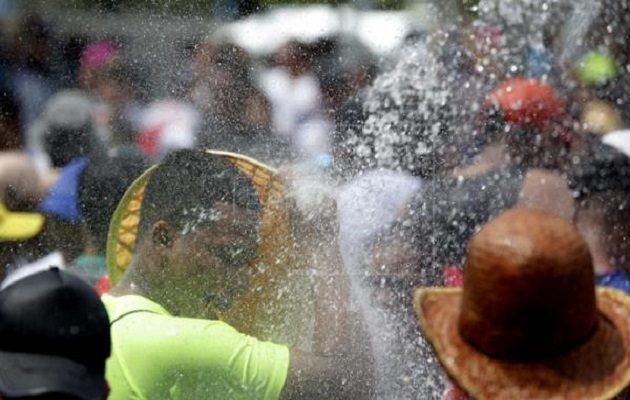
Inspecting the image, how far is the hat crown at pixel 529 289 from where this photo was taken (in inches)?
66.6

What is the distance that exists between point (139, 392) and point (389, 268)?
892mm

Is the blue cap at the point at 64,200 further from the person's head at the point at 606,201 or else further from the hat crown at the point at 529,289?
the hat crown at the point at 529,289

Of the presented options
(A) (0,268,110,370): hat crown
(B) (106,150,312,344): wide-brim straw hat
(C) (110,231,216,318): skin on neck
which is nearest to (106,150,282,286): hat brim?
(B) (106,150,312,344): wide-brim straw hat

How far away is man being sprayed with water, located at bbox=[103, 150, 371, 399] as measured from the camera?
243cm

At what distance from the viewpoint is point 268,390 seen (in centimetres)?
257

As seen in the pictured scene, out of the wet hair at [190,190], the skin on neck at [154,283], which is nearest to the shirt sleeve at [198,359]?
the skin on neck at [154,283]

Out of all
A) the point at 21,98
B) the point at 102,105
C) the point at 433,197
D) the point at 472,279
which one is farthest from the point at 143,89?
the point at 472,279

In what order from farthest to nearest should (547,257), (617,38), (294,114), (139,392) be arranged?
(294,114)
(617,38)
(139,392)
(547,257)

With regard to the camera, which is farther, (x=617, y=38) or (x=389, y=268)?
(x=617, y=38)

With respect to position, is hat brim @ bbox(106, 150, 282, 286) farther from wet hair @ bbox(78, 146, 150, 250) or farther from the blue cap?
the blue cap

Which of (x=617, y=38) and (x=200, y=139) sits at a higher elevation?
(x=617, y=38)

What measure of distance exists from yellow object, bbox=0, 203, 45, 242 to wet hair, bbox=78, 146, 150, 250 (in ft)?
0.47

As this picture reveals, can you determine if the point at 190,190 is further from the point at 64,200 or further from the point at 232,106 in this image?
the point at 232,106

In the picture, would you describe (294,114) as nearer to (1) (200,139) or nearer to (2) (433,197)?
(1) (200,139)
